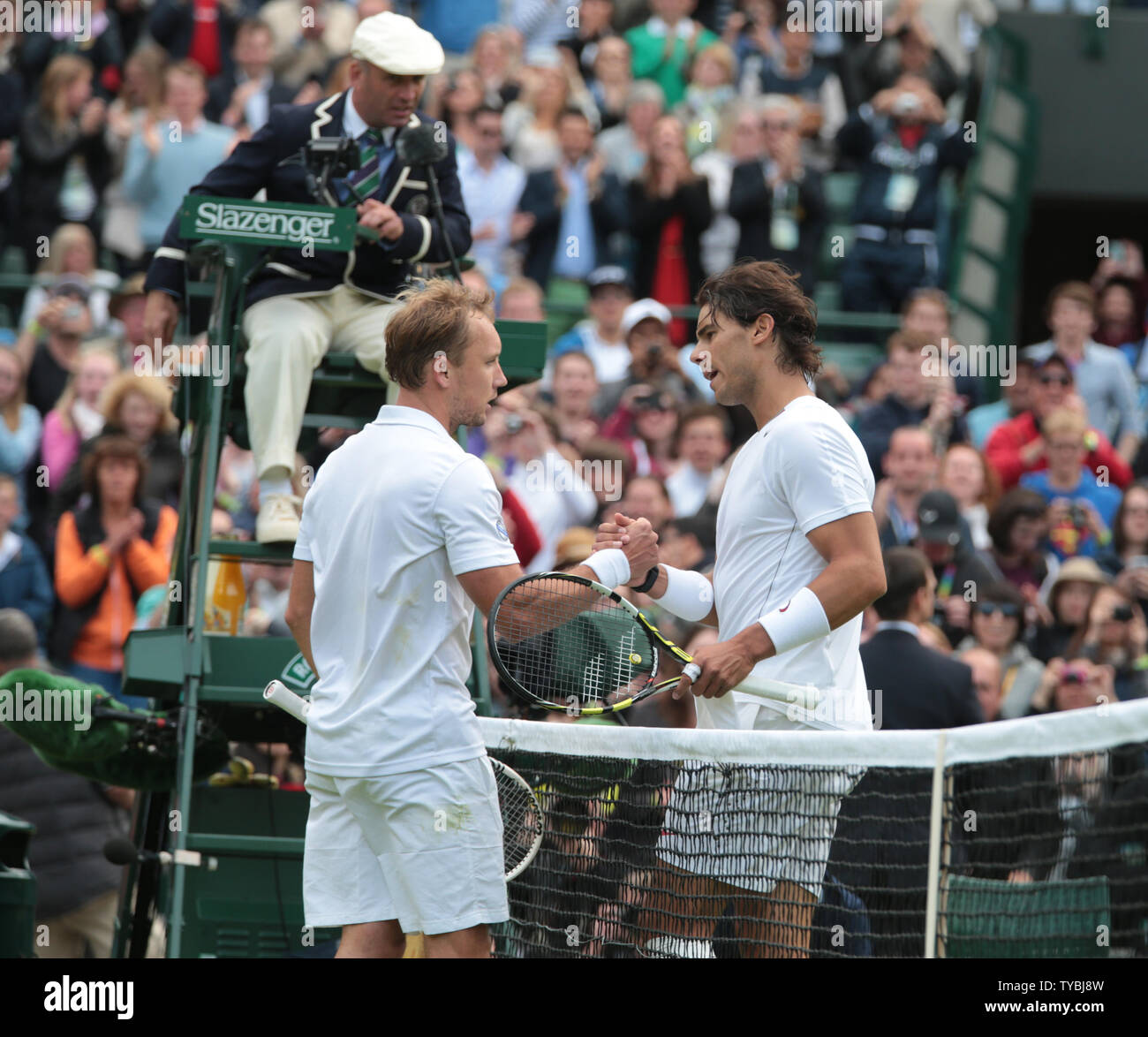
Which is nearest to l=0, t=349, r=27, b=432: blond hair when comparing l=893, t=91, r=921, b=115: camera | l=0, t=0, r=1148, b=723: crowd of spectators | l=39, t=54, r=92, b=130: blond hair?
l=0, t=0, r=1148, b=723: crowd of spectators

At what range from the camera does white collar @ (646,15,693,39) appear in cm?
1407

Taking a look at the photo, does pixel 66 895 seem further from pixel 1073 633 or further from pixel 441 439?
pixel 1073 633

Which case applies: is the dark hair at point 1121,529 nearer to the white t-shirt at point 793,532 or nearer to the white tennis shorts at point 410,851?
the white t-shirt at point 793,532

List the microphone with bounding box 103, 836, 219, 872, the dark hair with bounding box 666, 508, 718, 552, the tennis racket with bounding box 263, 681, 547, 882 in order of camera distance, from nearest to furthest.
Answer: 1. the tennis racket with bounding box 263, 681, 547, 882
2. the microphone with bounding box 103, 836, 219, 872
3. the dark hair with bounding box 666, 508, 718, 552

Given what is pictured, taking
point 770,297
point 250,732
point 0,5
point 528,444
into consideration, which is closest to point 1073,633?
point 528,444

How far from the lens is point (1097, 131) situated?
1594cm

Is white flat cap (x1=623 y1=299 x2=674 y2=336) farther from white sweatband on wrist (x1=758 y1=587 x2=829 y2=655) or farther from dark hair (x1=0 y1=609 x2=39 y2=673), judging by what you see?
white sweatband on wrist (x1=758 y1=587 x2=829 y2=655)

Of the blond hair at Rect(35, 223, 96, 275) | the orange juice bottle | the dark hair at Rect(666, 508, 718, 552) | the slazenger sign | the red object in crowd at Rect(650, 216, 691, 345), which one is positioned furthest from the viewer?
the red object in crowd at Rect(650, 216, 691, 345)

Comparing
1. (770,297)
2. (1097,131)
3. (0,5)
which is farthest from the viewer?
(1097,131)

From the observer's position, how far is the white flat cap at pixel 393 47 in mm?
6066

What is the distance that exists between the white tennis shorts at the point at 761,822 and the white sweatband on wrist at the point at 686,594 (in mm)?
373

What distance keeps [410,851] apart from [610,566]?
32.2 inches

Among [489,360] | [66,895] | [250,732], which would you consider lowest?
[66,895]

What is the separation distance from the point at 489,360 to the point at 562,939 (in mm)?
1673
